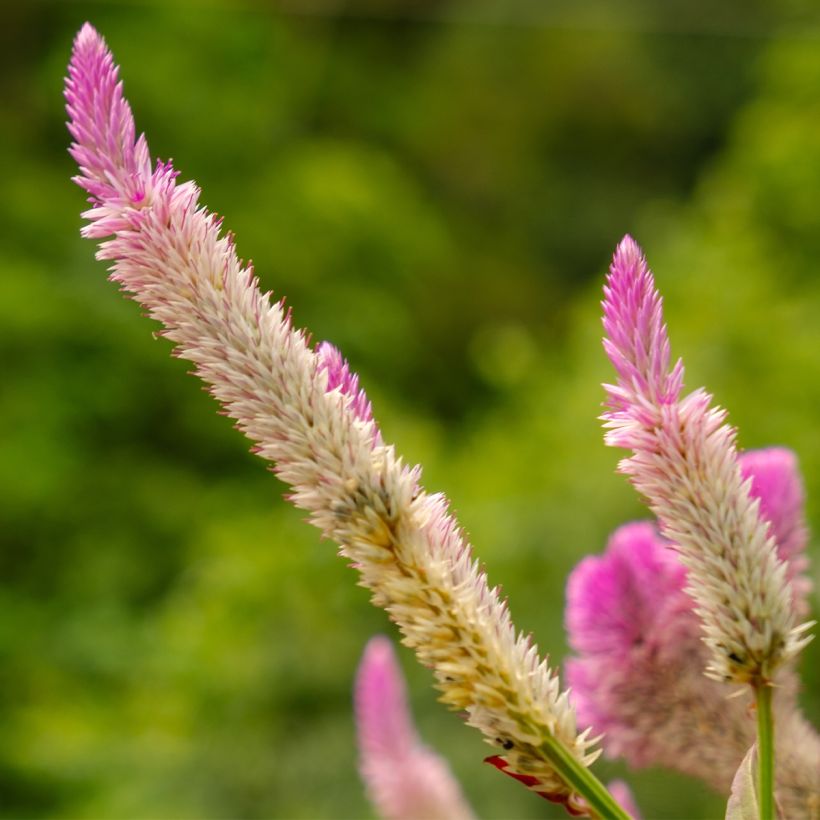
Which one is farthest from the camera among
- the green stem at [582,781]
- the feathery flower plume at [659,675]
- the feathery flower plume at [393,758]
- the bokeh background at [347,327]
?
the bokeh background at [347,327]

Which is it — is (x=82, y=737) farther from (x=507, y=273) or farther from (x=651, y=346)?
(x=507, y=273)

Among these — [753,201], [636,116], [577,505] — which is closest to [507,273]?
[636,116]

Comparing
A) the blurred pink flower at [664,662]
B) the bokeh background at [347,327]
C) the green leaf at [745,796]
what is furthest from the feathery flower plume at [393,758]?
the bokeh background at [347,327]

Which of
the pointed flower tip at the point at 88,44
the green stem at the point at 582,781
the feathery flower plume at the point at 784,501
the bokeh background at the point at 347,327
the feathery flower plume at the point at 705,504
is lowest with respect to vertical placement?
the green stem at the point at 582,781

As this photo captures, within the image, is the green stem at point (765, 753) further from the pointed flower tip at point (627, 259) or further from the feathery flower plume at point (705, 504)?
the pointed flower tip at point (627, 259)

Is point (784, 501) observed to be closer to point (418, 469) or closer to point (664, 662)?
point (664, 662)

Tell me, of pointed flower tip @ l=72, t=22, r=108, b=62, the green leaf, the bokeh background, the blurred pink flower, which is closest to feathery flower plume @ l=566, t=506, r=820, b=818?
the blurred pink flower

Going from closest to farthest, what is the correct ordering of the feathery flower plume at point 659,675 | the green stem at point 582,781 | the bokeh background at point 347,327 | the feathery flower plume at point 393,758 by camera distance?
the green stem at point 582,781 < the feathery flower plume at point 659,675 < the feathery flower plume at point 393,758 < the bokeh background at point 347,327
